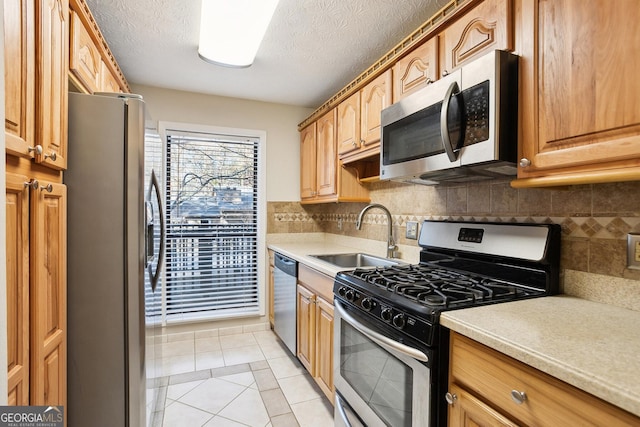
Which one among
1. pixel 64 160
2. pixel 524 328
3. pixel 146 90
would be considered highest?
pixel 146 90

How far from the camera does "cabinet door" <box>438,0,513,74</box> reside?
3.80 ft

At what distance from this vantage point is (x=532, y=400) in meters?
0.75

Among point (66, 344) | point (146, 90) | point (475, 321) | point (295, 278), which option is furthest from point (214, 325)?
point (475, 321)

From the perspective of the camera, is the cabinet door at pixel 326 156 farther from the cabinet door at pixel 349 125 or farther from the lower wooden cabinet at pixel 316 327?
the lower wooden cabinet at pixel 316 327

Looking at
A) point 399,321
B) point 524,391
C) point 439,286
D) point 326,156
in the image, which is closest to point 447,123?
point 439,286

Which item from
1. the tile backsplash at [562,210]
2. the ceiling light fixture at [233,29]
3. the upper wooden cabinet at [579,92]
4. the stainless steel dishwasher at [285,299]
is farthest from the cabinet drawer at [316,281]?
the ceiling light fixture at [233,29]

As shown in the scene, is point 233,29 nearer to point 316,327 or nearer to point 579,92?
point 579,92

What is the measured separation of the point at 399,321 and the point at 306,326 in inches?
47.9

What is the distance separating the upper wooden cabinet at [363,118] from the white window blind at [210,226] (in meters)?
1.20

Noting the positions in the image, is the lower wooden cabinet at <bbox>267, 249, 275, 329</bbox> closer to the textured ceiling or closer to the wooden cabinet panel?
the textured ceiling

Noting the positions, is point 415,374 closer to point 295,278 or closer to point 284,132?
point 295,278

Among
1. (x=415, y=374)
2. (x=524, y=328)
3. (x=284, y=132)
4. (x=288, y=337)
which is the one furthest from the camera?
(x=284, y=132)

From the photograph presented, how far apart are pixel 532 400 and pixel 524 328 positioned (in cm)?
19

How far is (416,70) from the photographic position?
164 centimetres
